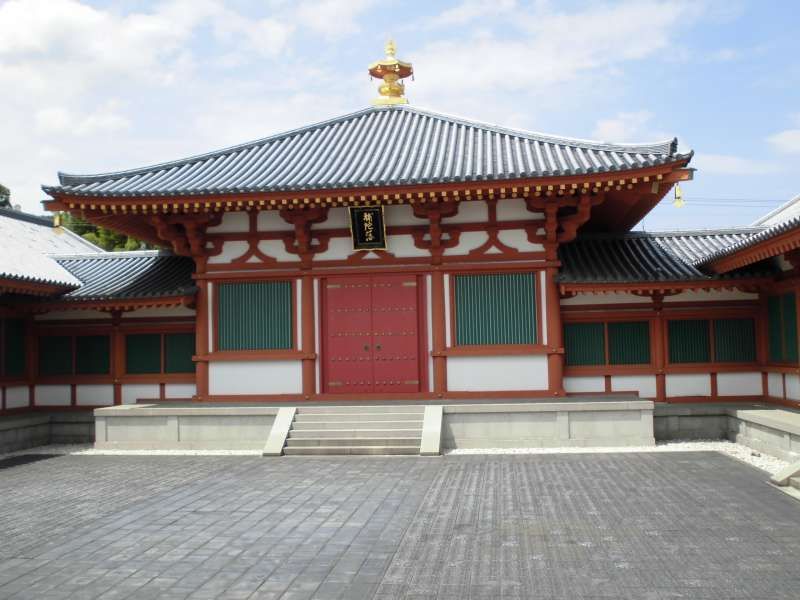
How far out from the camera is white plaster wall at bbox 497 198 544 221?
15281 mm

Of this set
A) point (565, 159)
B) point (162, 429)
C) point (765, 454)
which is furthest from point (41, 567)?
point (565, 159)

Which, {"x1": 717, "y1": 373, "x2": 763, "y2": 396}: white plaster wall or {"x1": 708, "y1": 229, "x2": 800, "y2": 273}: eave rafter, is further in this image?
{"x1": 717, "y1": 373, "x2": 763, "y2": 396}: white plaster wall

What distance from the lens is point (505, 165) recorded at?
15.0m

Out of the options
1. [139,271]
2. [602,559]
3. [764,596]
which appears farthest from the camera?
[139,271]

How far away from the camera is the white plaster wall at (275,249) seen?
15.9m

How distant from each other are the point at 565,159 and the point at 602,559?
10.1 m

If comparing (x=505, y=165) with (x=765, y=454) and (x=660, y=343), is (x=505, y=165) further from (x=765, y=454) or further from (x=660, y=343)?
(x=765, y=454)

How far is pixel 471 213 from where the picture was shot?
15383 millimetres

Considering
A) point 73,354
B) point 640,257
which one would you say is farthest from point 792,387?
point 73,354

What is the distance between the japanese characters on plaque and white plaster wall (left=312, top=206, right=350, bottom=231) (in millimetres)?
356

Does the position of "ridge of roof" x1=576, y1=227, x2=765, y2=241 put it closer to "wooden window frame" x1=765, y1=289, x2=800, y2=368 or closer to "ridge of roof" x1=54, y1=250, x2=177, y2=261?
"wooden window frame" x1=765, y1=289, x2=800, y2=368

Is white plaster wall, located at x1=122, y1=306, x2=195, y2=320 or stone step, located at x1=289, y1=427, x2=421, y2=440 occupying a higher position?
white plaster wall, located at x1=122, y1=306, x2=195, y2=320

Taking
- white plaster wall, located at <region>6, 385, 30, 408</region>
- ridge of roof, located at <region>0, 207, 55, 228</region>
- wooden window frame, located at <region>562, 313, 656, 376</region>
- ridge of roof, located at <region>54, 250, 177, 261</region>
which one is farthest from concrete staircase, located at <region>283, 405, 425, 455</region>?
ridge of roof, located at <region>0, 207, 55, 228</region>

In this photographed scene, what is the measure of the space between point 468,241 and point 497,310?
5.01 feet
